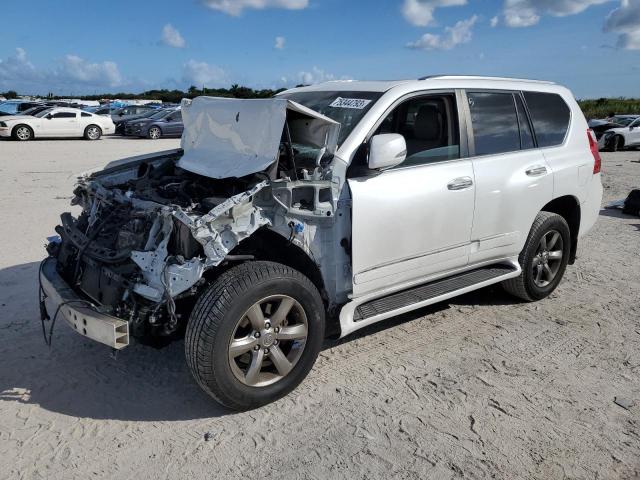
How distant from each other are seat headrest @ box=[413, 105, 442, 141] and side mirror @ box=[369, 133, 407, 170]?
0.77m

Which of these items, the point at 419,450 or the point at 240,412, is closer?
the point at 419,450

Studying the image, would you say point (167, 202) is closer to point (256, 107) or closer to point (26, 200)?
point (256, 107)

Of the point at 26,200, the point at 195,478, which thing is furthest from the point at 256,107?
the point at 26,200

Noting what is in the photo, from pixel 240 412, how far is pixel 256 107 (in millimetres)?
1983

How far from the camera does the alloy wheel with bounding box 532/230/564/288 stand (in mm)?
5125

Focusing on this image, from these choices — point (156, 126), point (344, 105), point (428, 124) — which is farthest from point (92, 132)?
point (428, 124)

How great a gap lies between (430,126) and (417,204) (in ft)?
2.60

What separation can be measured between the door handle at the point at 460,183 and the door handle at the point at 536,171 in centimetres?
77

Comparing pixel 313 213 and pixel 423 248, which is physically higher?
pixel 313 213

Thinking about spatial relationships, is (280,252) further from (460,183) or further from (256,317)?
(460,183)

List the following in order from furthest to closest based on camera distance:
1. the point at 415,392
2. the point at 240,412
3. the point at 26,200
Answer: the point at 26,200, the point at 415,392, the point at 240,412

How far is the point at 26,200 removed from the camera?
9133 mm

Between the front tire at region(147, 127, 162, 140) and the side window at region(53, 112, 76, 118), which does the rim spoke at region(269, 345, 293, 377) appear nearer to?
the side window at region(53, 112, 76, 118)

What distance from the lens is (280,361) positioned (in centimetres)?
347
